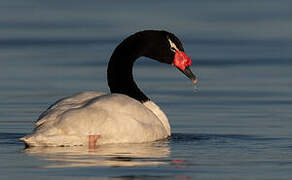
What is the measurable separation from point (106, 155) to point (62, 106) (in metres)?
1.76

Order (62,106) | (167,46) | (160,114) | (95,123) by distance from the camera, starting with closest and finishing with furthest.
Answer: (95,123)
(62,106)
(160,114)
(167,46)

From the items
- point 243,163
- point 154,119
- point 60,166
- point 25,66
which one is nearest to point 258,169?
point 243,163

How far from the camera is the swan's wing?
17719 mm

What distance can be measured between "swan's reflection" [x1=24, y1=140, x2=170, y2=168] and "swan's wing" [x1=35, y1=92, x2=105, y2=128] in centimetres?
52

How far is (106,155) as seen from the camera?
1669cm

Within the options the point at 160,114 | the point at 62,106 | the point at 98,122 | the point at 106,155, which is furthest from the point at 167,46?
the point at 106,155

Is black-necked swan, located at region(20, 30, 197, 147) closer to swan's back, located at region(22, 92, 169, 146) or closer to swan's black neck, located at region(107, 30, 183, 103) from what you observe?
swan's back, located at region(22, 92, 169, 146)

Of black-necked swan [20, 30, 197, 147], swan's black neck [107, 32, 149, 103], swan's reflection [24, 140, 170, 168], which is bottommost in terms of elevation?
swan's reflection [24, 140, 170, 168]

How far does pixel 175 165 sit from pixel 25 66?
12524 mm

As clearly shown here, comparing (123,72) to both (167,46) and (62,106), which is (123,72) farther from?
(62,106)

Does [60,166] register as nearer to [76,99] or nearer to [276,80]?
[76,99]

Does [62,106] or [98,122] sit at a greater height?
[62,106]

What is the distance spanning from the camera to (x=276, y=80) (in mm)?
26125

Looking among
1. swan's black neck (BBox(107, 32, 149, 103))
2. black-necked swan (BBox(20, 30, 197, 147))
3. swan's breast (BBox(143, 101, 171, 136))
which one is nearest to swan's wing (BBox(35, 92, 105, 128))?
black-necked swan (BBox(20, 30, 197, 147))
